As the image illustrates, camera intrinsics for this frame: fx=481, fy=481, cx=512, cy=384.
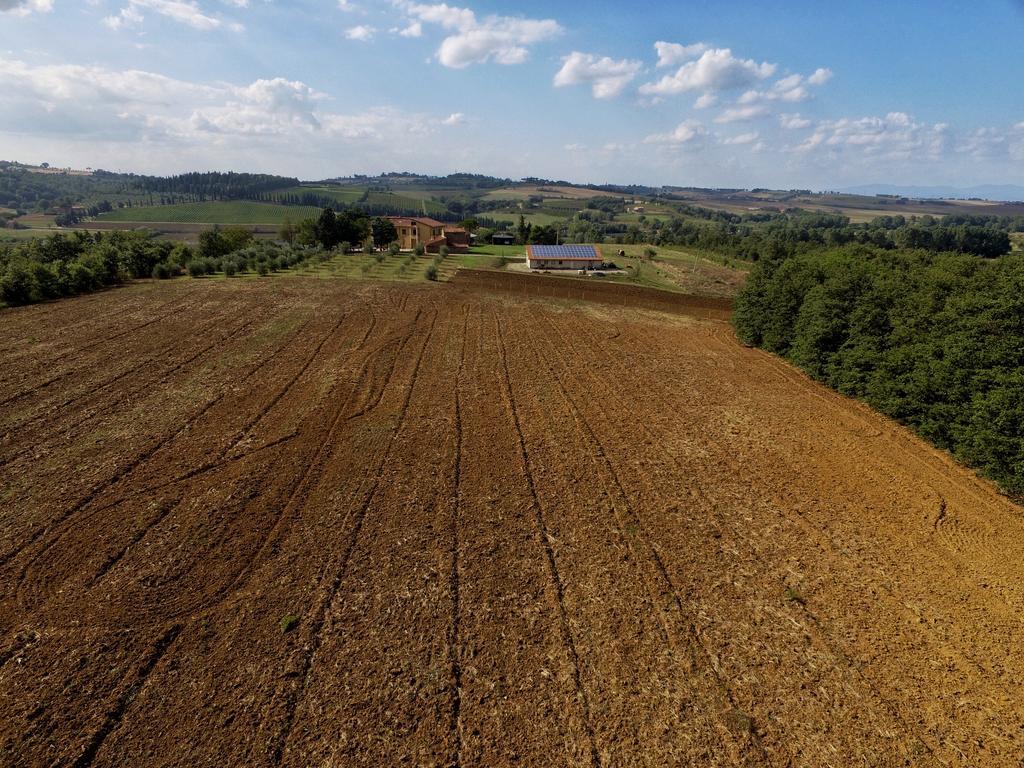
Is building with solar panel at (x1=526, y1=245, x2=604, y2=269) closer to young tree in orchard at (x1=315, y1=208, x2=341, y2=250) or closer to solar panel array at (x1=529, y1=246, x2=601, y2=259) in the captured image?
solar panel array at (x1=529, y1=246, x2=601, y2=259)

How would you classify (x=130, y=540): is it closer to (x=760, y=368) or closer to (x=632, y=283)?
(x=760, y=368)

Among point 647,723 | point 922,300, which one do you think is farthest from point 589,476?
point 922,300

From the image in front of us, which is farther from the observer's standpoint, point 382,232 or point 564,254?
point 382,232

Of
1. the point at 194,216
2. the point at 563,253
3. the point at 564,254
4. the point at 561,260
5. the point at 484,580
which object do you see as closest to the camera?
the point at 484,580

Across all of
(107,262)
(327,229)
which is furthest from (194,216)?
(107,262)

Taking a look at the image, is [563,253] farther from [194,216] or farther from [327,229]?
[194,216]

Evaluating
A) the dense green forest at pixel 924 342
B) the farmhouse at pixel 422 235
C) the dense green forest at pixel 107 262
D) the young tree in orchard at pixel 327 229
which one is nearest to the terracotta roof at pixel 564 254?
the farmhouse at pixel 422 235

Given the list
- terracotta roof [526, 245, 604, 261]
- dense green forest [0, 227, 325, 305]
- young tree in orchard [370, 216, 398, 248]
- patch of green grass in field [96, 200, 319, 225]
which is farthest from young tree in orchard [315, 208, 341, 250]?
patch of green grass in field [96, 200, 319, 225]
